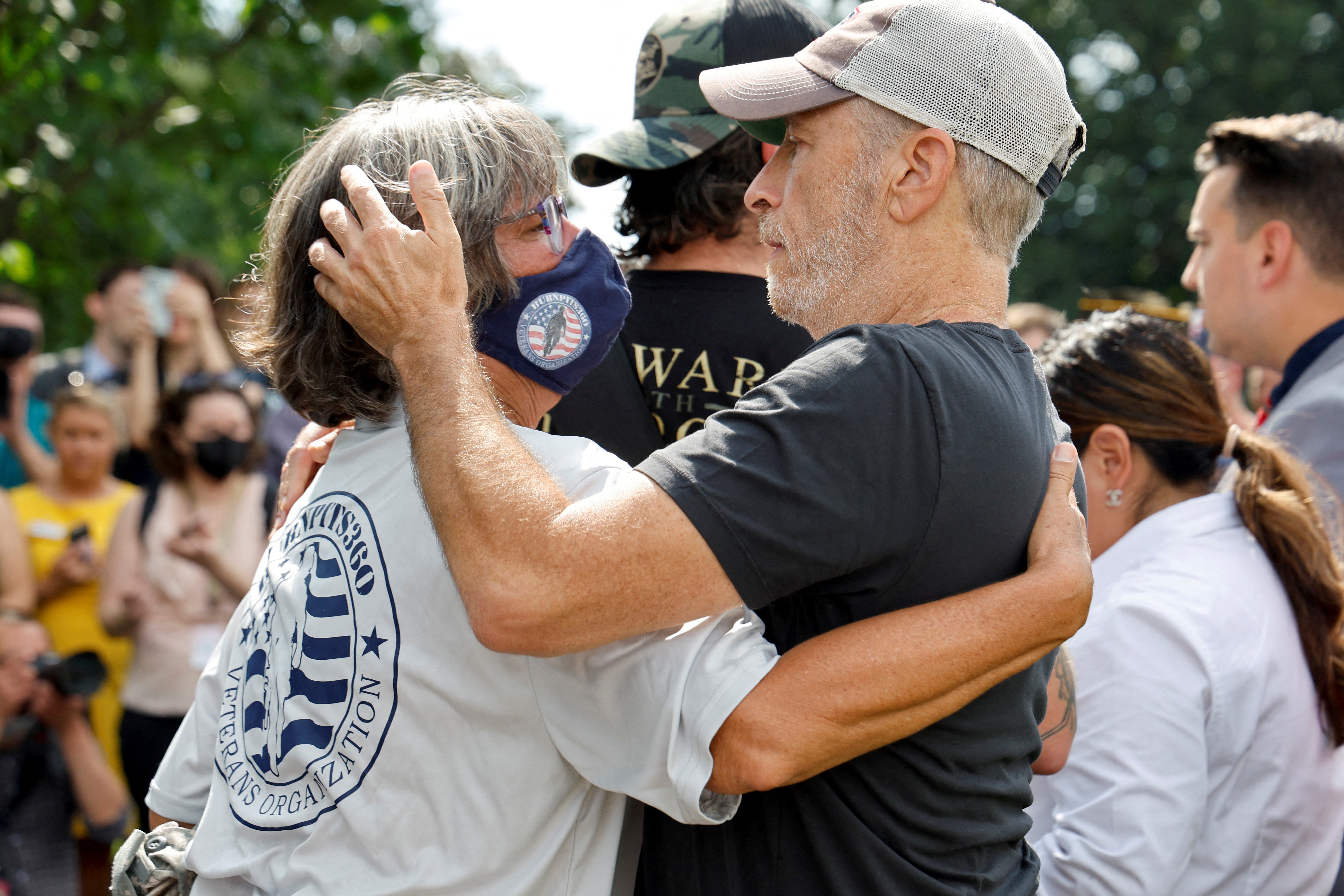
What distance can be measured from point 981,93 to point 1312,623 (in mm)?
1518

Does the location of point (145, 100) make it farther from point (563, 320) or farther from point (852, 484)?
point (852, 484)

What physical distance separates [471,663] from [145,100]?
678cm

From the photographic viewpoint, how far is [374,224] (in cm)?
157

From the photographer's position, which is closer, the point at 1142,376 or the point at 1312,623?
the point at 1312,623

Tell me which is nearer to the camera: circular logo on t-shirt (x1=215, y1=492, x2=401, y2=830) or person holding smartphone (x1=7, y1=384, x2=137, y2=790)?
circular logo on t-shirt (x1=215, y1=492, x2=401, y2=830)

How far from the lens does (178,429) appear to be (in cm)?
493

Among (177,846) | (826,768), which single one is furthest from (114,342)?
(826,768)

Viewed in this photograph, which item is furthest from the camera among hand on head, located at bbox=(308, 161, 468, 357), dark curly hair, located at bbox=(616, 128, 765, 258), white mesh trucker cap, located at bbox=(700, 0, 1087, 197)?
dark curly hair, located at bbox=(616, 128, 765, 258)

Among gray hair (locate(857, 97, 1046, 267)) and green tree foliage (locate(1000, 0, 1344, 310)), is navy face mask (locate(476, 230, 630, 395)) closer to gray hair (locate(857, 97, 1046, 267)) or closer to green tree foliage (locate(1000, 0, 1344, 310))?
gray hair (locate(857, 97, 1046, 267))

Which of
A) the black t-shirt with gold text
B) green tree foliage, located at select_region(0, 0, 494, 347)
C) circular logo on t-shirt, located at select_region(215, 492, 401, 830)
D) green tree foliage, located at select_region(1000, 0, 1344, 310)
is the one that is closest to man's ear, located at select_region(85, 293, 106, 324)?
green tree foliage, located at select_region(0, 0, 494, 347)

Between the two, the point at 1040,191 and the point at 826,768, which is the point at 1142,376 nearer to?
the point at 1040,191

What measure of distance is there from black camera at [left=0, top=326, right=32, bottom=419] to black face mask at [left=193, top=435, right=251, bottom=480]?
62.7 inches

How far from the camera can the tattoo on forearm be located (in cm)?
203

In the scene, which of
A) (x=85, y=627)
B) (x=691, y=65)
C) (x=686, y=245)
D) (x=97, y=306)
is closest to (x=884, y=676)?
(x=686, y=245)
